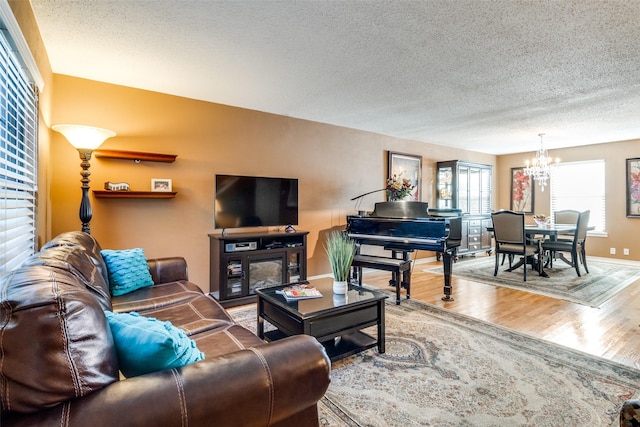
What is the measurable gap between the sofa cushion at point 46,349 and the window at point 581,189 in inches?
325

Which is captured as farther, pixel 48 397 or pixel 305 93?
pixel 305 93

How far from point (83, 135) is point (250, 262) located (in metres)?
2.01

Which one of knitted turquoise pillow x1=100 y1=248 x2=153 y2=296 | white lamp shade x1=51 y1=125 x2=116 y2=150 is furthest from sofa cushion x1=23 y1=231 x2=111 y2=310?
white lamp shade x1=51 y1=125 x2=116 y2=150

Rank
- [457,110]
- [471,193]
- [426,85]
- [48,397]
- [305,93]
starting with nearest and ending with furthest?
[48,397] < [426,85] < [305,93] < [457,110] < [471,193]

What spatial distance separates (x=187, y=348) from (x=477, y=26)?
8.70 feet

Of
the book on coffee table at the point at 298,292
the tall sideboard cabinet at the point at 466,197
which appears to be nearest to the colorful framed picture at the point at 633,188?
the tall sideboard cabinet at the point at 466,197

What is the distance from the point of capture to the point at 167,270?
2.85 m

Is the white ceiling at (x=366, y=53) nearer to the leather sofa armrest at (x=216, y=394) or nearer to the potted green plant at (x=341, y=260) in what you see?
the potted green plant at (x=341, y=260)

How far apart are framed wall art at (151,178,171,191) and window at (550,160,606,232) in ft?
→ 25.4

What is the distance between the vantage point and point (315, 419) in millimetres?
1288

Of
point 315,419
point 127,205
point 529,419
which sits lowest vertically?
point 529,419

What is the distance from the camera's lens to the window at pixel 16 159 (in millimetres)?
1600

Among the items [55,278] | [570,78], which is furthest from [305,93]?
[55,278]

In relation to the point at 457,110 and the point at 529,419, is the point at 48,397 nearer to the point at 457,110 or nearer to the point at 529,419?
the point at 529,419
